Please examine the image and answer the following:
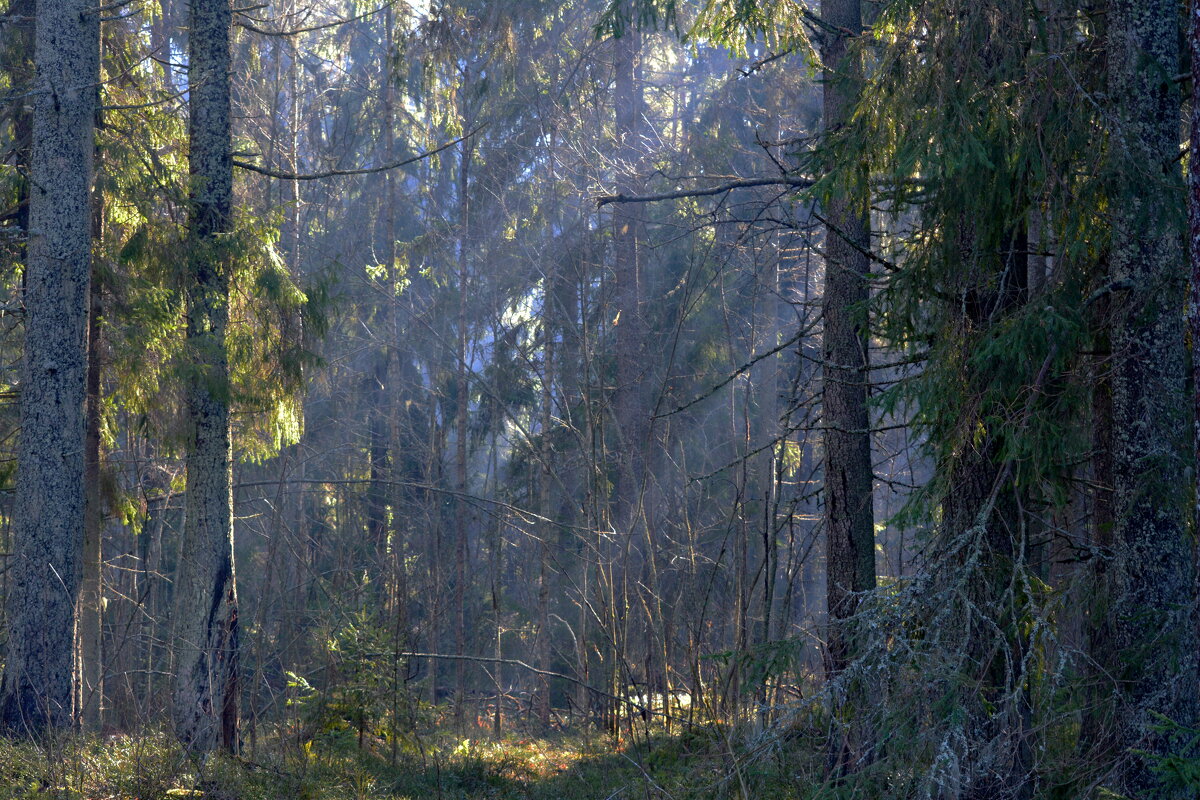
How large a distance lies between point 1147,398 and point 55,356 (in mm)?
8012

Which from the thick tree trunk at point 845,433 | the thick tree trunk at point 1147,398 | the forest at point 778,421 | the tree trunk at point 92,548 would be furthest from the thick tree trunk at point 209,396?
the thick tree trunk at point 1147,398

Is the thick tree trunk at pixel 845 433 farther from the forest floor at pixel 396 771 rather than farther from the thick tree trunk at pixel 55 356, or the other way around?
the thick tree trunk at pixel 55 356

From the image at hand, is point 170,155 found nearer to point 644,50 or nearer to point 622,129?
point 622,129

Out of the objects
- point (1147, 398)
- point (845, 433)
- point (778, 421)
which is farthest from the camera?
point (778, 421)

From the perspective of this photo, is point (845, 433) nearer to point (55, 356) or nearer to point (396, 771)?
point (396, 771)

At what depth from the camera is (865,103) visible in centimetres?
519

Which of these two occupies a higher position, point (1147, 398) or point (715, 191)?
point (715, 191)

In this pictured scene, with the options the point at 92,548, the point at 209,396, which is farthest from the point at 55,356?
the point at 92,548

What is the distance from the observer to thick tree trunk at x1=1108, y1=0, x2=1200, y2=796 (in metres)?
4.57

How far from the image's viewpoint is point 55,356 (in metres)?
7.59

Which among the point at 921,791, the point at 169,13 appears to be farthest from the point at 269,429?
the point at 169,13

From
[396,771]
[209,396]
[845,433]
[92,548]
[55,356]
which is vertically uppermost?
[55,356]

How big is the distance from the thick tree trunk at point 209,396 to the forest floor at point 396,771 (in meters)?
0.87

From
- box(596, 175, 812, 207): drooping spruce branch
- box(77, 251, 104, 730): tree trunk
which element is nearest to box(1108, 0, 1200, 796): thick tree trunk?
box(596, 175, 812, 207): drooping spruce branch
